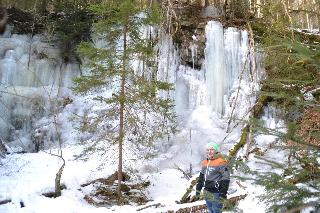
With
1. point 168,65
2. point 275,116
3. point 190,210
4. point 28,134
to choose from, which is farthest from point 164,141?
point 190,210

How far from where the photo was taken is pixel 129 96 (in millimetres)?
10953

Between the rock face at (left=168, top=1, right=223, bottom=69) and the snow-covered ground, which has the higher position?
the rock face at (left=168, top=1, right=223, bottom=69)

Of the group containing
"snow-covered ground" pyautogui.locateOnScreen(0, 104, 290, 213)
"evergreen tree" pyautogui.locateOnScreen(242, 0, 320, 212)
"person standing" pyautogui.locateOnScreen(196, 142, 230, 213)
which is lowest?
"snow-covered ground" pyautogui.locateOnScreen(0, 104, 290, 213)

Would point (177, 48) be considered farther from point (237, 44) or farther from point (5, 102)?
point (5, 102)

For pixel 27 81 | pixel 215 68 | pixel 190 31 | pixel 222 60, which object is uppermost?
pixel 190 31

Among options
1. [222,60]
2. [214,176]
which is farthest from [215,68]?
[214,176]

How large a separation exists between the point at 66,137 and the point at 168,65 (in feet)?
15.2

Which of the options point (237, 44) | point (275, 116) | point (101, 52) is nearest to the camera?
point (101, 52)

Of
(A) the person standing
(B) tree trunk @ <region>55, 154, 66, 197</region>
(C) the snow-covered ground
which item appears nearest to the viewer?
(A) the person standing

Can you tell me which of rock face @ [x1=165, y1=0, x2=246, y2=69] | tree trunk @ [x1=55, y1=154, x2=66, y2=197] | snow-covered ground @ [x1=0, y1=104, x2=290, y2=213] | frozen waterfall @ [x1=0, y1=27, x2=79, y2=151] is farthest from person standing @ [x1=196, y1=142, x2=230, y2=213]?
rock face @ [x1=165, y1=0, x2=246, y2=69]

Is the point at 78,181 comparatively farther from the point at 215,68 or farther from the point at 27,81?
the point at 215,68

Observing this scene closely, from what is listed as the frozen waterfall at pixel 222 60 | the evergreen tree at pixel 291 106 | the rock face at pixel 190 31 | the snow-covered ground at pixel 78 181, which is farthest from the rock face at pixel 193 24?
Result: the snow-covered ground at pixel 78 181

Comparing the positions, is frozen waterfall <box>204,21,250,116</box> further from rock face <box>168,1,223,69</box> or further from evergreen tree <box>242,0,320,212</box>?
evergreen tree <box>242,0,320,212</box>

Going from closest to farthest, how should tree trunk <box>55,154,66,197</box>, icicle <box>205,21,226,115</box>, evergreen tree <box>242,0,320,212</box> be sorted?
1. evergreen tree <box>242,0,320,212</box>
2. tree trunk <box>55,154,66,197</box>
3. icicle <box>205,21,226,115</box>
